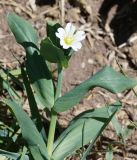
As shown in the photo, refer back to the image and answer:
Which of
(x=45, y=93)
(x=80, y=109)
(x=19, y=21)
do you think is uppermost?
(x=19, y=21)

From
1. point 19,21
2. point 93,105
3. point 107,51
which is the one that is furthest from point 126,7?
point 19,21

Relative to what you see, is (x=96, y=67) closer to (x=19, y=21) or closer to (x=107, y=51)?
(x=107, y=51)

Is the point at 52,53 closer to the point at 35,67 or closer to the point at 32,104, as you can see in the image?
the point at 35,67

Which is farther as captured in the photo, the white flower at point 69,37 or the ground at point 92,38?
the ground at point 92,38

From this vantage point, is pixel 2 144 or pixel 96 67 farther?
pixel 96 67

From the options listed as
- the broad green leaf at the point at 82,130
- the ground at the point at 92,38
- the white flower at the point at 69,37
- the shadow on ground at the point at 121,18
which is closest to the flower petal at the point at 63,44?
the white flower at the point at 69,37

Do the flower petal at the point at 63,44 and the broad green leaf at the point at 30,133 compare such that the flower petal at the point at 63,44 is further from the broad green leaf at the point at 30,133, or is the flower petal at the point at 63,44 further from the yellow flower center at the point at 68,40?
the broad green leaf at the point at 30,133
